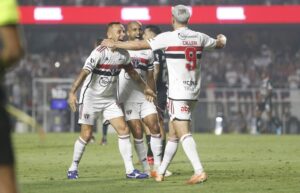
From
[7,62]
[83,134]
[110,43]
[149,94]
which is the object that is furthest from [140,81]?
[7,62]

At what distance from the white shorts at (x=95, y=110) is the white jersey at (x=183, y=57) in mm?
1439

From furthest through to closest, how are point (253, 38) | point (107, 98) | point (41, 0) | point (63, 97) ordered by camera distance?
point (253, 38) → point (41, 0) → point (63, 97) → point (107, 98)

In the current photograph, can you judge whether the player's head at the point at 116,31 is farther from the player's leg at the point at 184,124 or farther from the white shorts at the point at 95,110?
the player's leg at the point at 184,124

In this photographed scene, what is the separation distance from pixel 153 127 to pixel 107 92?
34.1 inches

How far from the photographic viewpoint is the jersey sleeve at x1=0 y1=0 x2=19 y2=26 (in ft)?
20.0

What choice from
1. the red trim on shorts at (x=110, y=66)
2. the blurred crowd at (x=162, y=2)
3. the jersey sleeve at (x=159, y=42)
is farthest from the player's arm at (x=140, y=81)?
the blurred crowd at (x=162, y=2)

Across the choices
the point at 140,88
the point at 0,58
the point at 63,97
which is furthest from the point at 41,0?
the point at 0,58

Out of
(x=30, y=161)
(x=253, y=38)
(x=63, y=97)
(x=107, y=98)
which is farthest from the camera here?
(x=253, y=38)

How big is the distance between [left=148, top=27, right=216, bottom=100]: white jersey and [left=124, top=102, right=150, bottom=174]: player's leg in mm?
1626

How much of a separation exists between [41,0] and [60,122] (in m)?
5.88

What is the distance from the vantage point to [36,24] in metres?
41.4

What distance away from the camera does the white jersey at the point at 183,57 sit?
1306 centimetres

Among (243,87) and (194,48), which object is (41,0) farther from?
(194,48)

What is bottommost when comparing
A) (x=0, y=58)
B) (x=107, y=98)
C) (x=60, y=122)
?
(x=60, y=122)
